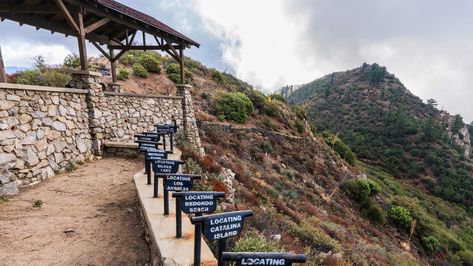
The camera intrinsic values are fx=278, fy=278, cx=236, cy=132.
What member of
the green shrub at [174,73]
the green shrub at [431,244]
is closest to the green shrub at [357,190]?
the green shrub at [431,244]

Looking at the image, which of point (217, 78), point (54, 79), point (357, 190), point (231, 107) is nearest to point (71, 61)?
point (54, 79)

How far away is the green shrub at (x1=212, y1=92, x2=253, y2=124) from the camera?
70.2 ft

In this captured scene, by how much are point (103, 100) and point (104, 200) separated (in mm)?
4202

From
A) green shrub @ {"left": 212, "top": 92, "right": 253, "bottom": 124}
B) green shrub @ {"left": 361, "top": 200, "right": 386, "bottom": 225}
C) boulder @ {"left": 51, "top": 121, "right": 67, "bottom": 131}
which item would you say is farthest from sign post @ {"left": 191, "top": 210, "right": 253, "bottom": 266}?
green shrub @ {"left": 361, "top": 200, "right": 386, "bottom": 225}

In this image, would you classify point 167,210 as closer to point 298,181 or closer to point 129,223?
point 129,223

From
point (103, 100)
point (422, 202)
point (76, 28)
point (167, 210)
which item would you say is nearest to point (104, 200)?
point (167, 210)

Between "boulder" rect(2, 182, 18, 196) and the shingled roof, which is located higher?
the shingled roof

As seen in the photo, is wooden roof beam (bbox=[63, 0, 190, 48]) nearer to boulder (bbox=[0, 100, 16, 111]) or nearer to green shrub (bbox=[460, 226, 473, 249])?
boulder (bbox=[0, 100, 16, 111])

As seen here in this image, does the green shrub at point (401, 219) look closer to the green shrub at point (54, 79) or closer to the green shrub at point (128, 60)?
the green shrub at point (128, 60)

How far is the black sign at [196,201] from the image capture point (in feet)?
10.5

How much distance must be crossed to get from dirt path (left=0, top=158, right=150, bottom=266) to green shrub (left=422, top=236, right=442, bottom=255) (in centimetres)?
2431

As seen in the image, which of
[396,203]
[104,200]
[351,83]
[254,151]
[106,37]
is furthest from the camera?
[351,83]

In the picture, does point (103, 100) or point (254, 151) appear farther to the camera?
point (254, 151)

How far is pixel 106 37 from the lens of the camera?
11891 mm
